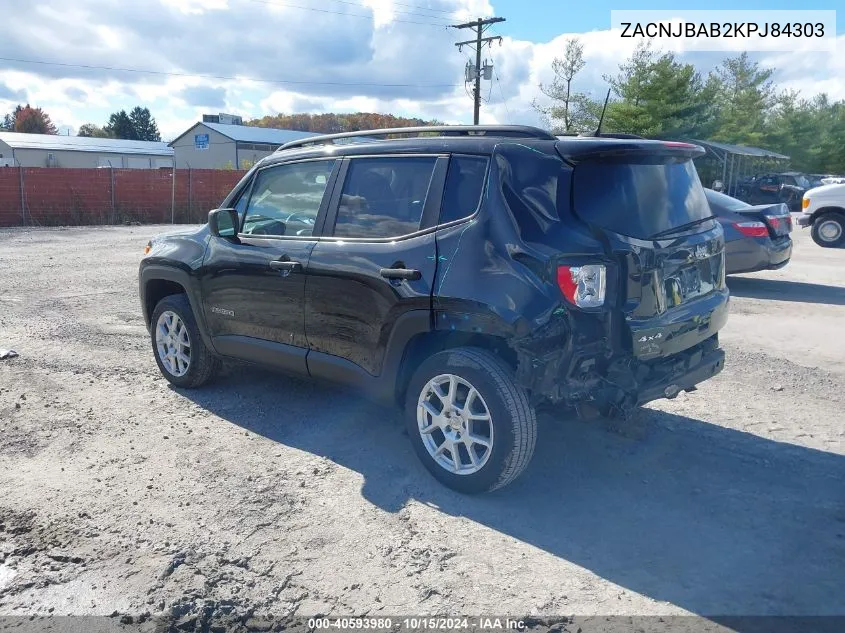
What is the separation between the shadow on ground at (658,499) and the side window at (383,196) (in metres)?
1.41

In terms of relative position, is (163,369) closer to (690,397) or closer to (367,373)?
(367,373)

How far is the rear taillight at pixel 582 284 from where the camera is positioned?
3.44 m

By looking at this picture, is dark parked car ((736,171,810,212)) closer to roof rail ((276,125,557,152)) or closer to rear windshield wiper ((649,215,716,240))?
rear windshield wiper ((649,215,716,240))

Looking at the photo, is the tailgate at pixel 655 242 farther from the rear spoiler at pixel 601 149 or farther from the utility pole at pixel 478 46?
the utility pole at pixel 478 46

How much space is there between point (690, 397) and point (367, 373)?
276cm

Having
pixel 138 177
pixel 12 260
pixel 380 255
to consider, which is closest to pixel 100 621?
pixel 380 255

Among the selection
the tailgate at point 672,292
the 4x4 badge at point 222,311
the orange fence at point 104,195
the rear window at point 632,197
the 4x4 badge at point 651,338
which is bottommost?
the 4x4 badge at point 222,311

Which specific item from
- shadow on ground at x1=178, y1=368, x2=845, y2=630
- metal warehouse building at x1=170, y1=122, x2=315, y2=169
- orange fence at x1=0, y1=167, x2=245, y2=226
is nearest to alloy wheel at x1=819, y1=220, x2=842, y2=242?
shadow on ground at x1=178, y1=368, x2=845, y2=630

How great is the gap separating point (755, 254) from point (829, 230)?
24.8 feet

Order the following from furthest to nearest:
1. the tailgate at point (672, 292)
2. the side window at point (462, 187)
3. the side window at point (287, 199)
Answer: the side window at point (287, 199) < the side window at point (462, 187) < the tailgate at point (672, 292)

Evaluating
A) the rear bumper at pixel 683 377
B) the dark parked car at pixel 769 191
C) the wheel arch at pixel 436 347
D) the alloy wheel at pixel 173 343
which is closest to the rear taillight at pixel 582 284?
the wheel arch at pixel 436 347

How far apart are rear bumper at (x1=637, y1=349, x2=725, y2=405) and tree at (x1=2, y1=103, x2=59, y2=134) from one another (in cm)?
11141

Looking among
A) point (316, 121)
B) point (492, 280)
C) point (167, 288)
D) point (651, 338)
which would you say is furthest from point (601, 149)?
point (316, 121)

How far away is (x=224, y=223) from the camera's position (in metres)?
4.99
